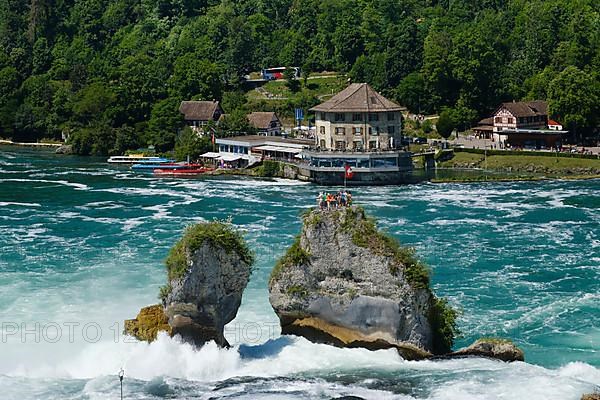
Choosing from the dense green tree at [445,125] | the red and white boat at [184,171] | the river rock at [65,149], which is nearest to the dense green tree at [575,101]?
the dense green tree at [445,125]

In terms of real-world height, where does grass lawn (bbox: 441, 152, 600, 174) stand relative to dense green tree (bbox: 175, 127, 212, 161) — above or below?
below

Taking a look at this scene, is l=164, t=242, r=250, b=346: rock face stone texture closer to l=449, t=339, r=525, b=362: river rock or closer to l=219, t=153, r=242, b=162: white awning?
l=449, t=339, r=525, b=362: river rock

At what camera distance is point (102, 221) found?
6225cm

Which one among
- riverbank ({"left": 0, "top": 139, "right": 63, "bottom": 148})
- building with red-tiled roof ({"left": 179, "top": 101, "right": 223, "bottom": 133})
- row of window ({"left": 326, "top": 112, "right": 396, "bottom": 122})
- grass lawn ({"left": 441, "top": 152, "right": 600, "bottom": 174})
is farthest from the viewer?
riverbank ({"left": 0, "top": 139, "right": 63, "bottom": 148})

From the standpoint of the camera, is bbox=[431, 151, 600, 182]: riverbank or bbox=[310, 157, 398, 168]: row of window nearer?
bbox=[310, 157, 398, 168]: row of window

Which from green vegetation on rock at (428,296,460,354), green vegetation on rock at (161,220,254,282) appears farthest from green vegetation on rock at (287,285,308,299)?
green vegetation on rock at (428,296,460,354)

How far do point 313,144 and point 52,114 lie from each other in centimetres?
4063

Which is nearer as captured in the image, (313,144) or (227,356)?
(227,356)

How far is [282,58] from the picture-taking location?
128m

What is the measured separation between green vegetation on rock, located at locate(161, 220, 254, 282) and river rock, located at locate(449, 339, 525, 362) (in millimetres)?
7589

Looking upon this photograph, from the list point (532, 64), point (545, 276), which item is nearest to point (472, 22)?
point (532, 64)

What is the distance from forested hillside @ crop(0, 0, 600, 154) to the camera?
347 feet

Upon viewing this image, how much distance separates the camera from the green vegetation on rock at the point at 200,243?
30375 millimetres

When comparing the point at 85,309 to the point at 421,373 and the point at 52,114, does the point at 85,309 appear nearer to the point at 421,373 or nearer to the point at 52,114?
the point at 421,373
